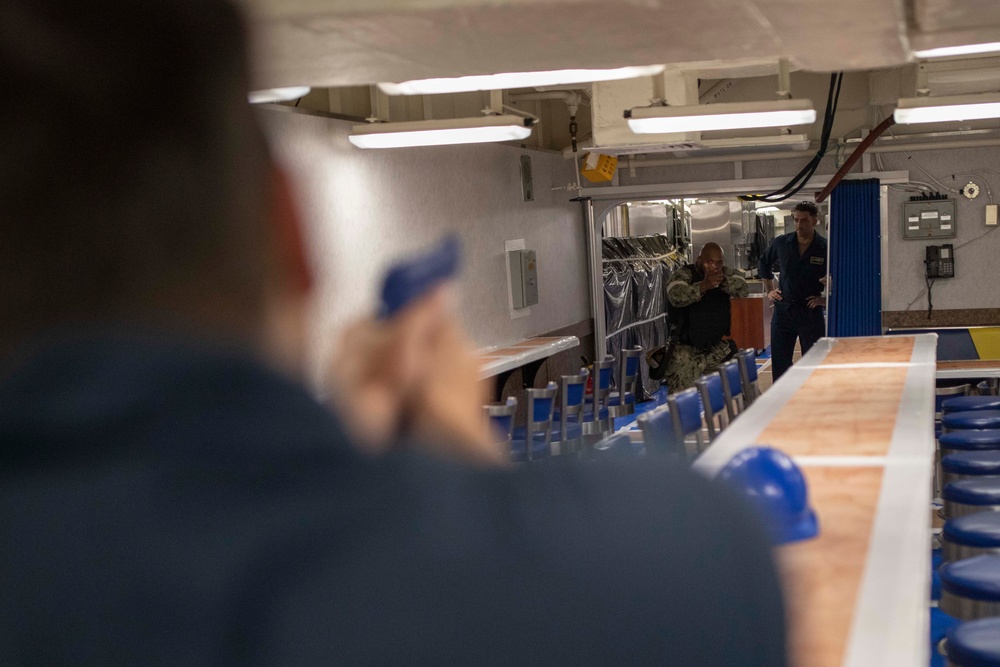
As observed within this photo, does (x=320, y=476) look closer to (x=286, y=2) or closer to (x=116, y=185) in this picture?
(x=116, y=185)

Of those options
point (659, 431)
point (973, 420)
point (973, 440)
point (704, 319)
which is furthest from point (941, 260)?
point (659, 431)

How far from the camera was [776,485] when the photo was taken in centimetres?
210

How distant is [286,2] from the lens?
3.24 metres

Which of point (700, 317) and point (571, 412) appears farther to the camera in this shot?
point (700, 317)

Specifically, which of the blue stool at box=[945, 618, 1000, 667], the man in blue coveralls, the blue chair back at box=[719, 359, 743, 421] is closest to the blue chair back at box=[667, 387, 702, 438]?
the blue chair back at box=[719, 359, 743, 421]

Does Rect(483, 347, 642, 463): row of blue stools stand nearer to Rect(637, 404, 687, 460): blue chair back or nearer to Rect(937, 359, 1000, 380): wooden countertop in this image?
Rect(637, 404, 687, 460): blue chair back

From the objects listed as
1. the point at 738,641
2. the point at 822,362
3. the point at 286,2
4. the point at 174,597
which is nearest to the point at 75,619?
the point at 174,597

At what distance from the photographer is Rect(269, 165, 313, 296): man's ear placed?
0.53 metres

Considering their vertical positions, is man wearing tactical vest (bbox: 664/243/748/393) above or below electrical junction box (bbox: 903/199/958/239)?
below

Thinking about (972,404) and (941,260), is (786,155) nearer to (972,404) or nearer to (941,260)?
(941,260)

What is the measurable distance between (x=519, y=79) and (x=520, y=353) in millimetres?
4017

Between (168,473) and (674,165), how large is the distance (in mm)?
11579

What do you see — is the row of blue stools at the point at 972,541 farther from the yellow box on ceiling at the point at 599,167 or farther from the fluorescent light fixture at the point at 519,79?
the yellow box on ceiling at the point at 599,167

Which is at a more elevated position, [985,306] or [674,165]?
[674,165]
